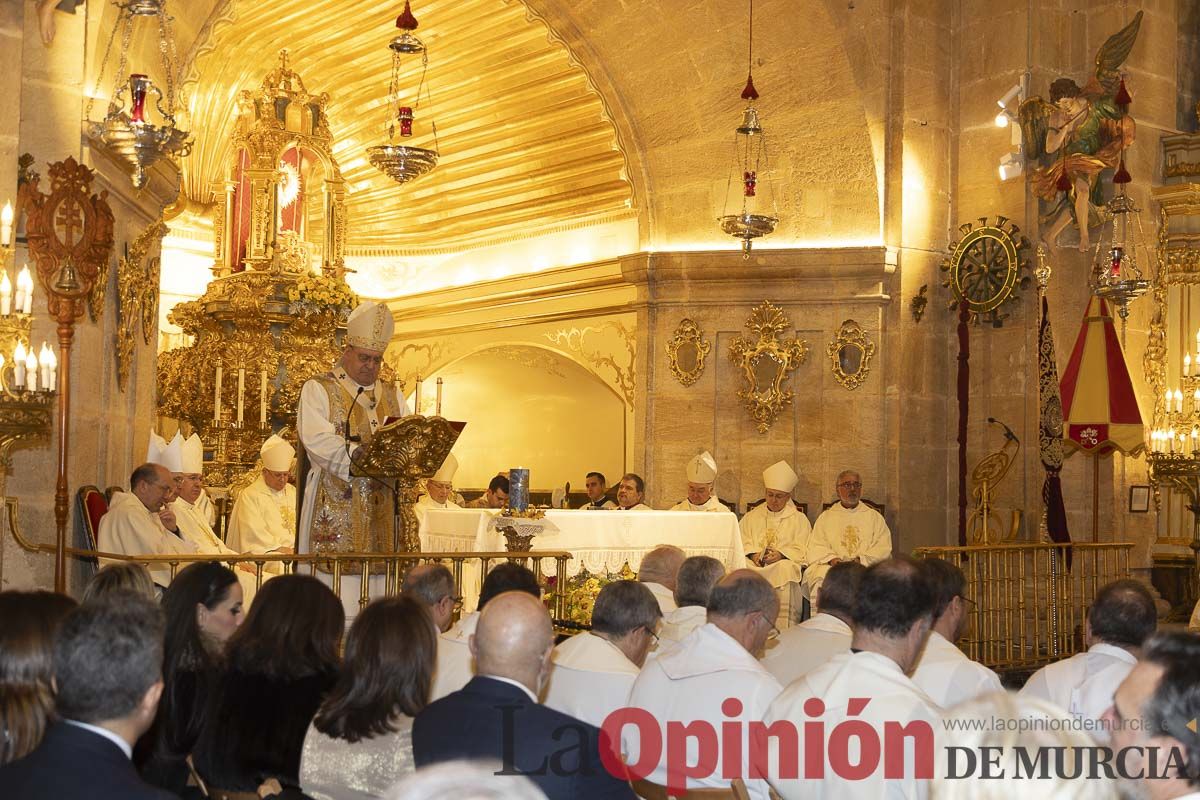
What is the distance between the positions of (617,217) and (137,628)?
13.7 m

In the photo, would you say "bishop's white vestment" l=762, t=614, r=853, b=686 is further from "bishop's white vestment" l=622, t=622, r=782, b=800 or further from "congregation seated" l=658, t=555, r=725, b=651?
"bishop's white vestment" l=622, t=622, r=782, b=800

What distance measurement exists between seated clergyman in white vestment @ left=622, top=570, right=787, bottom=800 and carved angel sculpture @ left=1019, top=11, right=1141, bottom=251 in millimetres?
9016

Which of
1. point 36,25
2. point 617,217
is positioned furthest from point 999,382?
point 36,25

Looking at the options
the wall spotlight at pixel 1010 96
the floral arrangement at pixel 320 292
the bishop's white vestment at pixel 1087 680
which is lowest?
the bishop's white vestment at pixel 1087 680

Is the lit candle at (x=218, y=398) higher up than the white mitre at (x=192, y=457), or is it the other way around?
the lit candle at (x=218, y=398)

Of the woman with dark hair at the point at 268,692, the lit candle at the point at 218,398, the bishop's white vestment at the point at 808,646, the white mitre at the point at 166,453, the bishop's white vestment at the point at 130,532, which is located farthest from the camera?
the lit candle at the point at 218,398

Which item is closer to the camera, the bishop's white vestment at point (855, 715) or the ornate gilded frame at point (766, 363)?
the bishop's white vestment at point (855, 715)

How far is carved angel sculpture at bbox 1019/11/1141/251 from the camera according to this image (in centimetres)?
1245

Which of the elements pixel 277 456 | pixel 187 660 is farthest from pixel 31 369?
pixel 277 456

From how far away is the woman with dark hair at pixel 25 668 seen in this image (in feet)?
10.7

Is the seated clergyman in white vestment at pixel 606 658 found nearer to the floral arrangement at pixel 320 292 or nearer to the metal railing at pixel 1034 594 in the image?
the metal railing at pixel 1034 594

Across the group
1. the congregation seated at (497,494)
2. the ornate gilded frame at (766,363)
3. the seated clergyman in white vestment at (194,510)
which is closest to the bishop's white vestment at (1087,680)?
the seated clergyman in white vestment at (194,510)

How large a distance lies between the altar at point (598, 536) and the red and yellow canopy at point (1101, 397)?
3.23m

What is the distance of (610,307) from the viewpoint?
1569 cm
